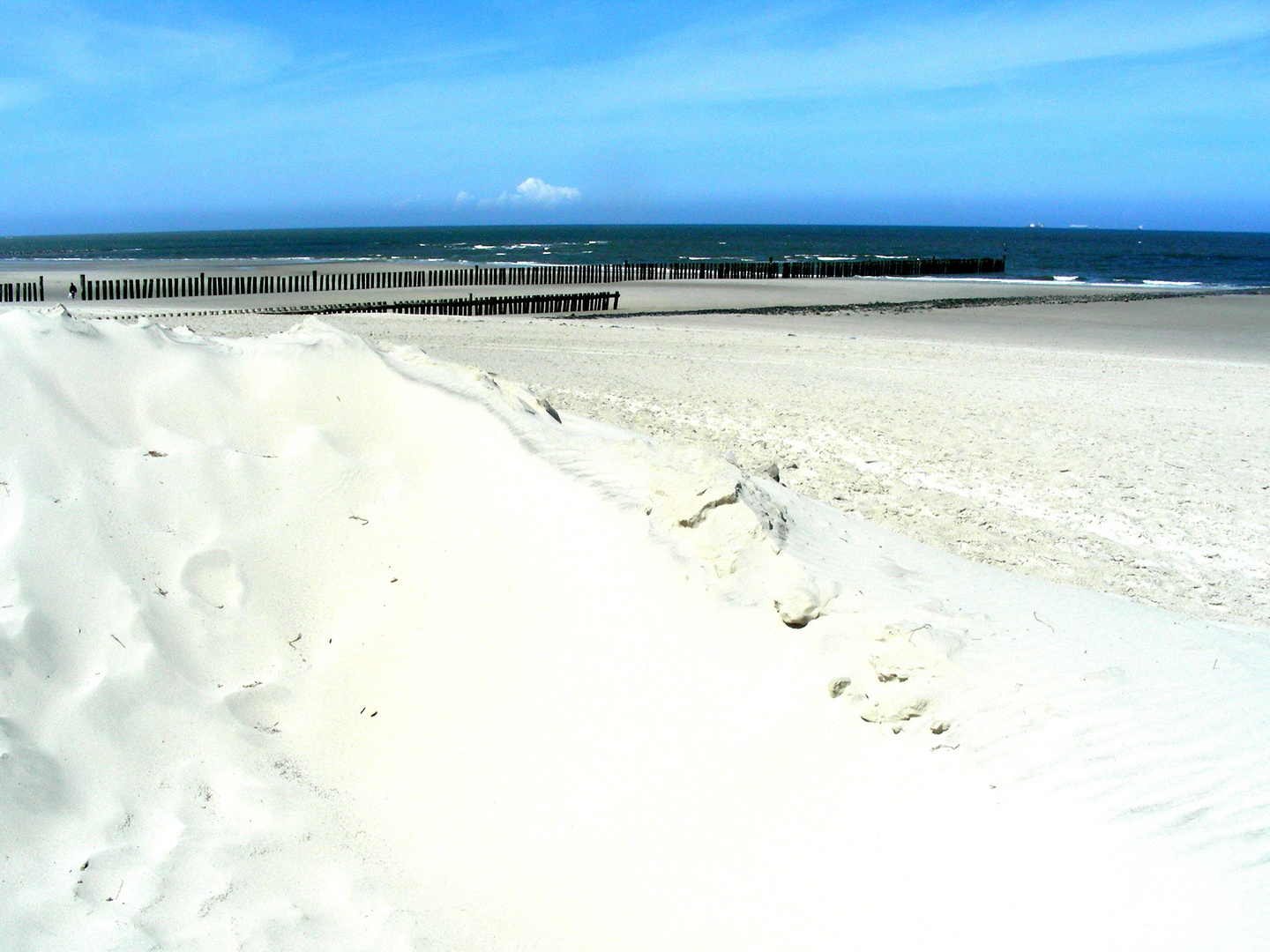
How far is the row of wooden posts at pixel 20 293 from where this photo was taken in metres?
26.0

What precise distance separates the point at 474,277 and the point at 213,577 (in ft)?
120

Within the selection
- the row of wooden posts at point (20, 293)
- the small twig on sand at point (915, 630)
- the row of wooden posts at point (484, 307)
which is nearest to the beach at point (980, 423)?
the small twig on sand at point (915, 630)

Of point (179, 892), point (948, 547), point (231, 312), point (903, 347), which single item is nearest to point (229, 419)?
point (179, 892)

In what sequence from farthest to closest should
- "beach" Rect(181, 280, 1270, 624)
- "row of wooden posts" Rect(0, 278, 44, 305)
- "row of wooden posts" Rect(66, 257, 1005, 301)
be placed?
"row of wooden posts" Rect(66, 257, 1005, 301) < "row of wooden posts" Rect(0, 278, 44, 305) < "beach" Rect(181, 280, 1270, 624)

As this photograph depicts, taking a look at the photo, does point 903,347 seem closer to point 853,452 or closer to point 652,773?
point 853,452

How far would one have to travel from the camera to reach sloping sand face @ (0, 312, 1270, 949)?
311 cm

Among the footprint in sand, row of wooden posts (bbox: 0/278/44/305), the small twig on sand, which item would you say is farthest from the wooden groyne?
the small twig on sand

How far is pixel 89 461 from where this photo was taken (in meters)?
4.79

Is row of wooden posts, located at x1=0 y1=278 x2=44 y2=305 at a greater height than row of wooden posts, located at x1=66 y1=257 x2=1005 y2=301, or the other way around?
row of wooden posts, located at x1=66 y1=257 x2=1005 y2=301

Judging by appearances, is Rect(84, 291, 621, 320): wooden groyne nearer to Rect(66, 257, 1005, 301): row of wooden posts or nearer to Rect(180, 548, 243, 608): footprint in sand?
Rect(66, 257, 1005, 301): row of wooden posts

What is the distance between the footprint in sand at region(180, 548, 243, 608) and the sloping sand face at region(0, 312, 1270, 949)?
0.06ft

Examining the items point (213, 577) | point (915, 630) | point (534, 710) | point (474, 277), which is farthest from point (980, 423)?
point (474, 277)

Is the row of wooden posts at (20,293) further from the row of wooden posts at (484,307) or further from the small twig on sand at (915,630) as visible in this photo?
the small twig on sand at (915,630)

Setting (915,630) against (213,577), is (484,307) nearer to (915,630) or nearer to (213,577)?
(213,577)
